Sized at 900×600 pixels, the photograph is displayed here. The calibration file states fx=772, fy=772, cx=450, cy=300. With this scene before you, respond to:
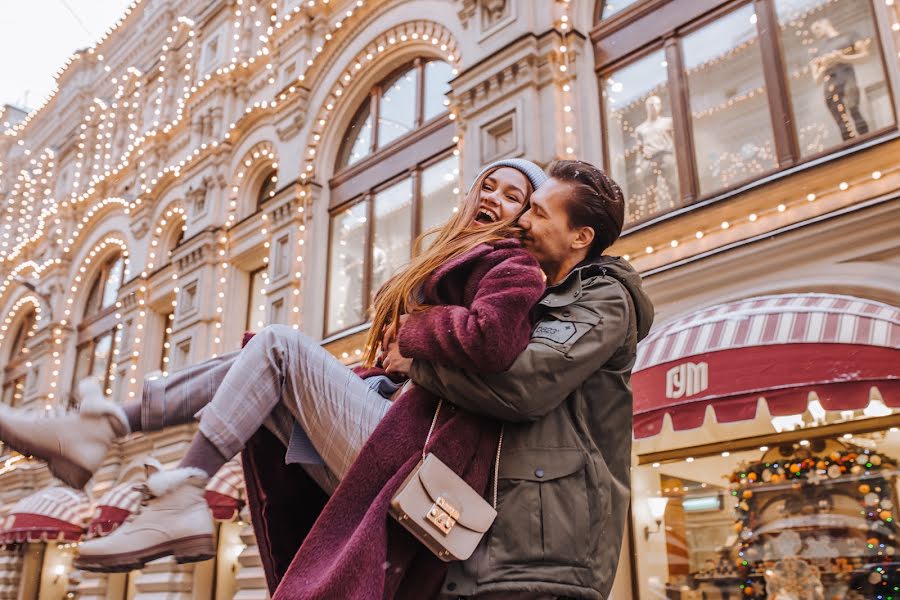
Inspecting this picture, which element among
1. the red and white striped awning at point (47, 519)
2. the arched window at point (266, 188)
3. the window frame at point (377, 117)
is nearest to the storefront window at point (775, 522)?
the window frame at point (377, 117)

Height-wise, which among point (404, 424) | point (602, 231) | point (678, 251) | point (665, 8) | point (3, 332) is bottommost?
point (404, 424)

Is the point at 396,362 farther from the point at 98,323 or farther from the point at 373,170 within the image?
the point at 98,323

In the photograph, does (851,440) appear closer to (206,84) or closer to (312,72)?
(312,72)

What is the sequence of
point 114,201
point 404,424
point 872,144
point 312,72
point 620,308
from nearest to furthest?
1. point 404,424
2. point 620,308
3. point 872,144
4. point 312,72
5. point 114,201

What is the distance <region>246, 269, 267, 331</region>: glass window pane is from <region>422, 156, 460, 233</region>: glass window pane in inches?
154

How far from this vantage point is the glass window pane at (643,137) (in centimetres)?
742

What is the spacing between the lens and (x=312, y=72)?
486 inches

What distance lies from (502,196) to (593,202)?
309 millimetres

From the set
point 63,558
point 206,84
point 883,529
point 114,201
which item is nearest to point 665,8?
point 883,529

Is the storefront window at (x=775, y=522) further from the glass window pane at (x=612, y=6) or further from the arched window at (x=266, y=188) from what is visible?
the arched window at (x=266, y=188)

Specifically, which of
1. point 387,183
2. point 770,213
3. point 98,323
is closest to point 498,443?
point 770,213

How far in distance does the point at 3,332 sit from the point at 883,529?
77.7ft

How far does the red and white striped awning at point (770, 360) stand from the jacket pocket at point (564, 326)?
10.8 feet

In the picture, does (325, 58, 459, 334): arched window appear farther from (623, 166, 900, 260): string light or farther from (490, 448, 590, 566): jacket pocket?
(490, 448, 590, 566): jacket pocket
